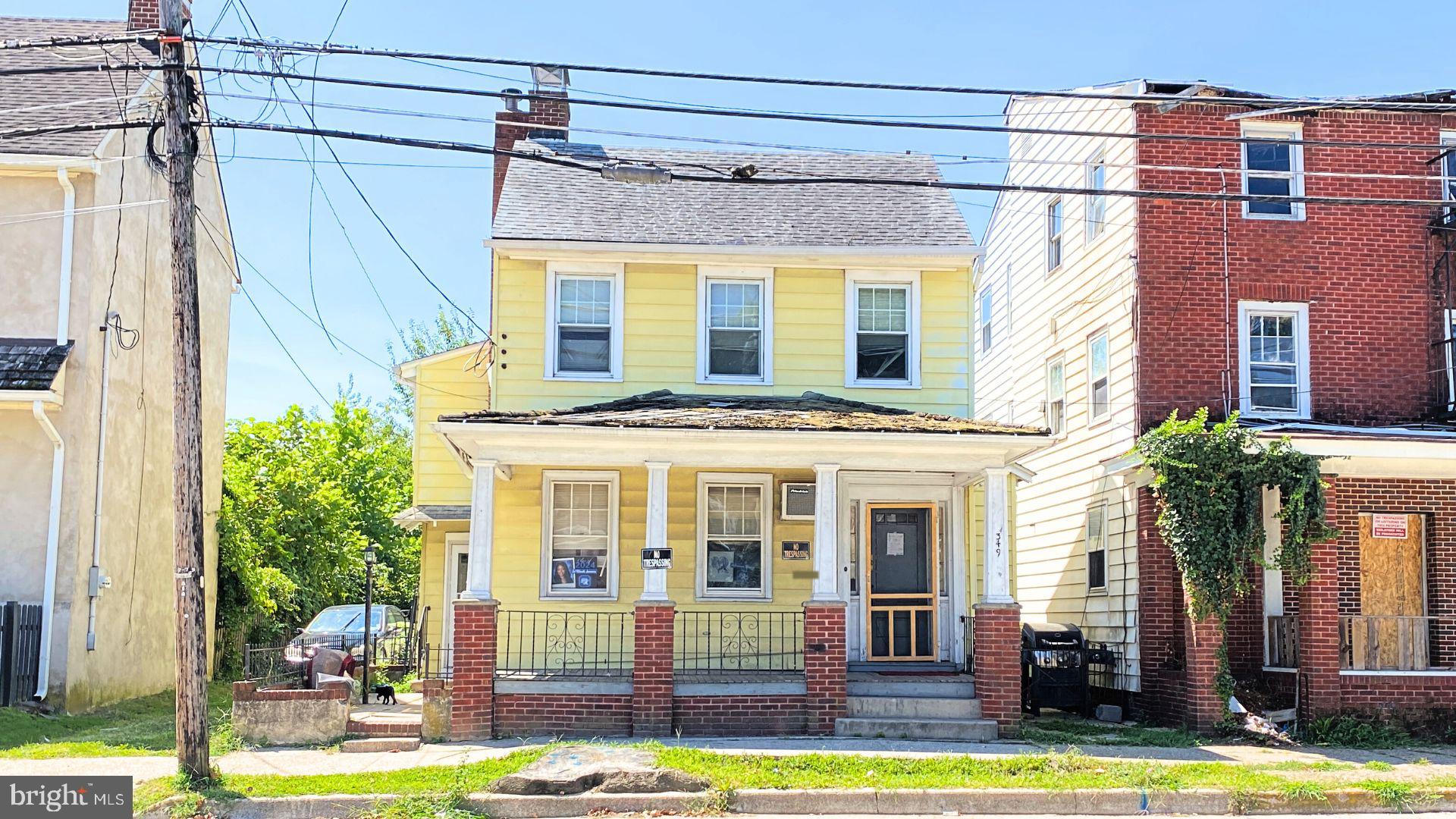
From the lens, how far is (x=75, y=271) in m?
16.2

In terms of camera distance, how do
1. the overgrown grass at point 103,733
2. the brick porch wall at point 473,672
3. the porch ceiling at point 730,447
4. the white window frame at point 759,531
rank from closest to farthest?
the overgrown grass at point 103,733
the brick porch wall at point 473,672
the porch ceiling at point 730,447
the white window frame at point 759,531

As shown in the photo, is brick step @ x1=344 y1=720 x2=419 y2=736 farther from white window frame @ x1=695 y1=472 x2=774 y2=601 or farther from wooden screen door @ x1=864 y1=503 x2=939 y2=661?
wooden screen door @ x1=864 y1=503 x2=939 y2=661

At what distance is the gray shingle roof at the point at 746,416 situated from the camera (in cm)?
1404

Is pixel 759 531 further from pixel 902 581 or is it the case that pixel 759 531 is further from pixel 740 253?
pixel 740 253

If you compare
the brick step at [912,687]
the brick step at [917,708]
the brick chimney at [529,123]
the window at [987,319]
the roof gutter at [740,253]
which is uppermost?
the brick chimney at [529,123]

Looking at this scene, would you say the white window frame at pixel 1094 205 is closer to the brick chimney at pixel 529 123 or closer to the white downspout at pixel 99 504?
the brick chimney at pixel 529 123

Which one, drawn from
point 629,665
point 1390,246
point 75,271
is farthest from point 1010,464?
point 75,271

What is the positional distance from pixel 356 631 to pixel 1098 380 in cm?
1321

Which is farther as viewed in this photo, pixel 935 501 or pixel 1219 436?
pixel 935 501

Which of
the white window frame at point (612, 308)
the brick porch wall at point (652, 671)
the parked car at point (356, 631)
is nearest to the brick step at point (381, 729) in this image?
the brick porch wall at point (652, 671)

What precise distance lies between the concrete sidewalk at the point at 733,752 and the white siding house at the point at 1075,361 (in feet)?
11.7

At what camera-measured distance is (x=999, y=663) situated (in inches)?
559

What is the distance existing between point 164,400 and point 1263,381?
1603 centimetres

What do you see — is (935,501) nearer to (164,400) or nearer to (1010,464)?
(1010,464)
